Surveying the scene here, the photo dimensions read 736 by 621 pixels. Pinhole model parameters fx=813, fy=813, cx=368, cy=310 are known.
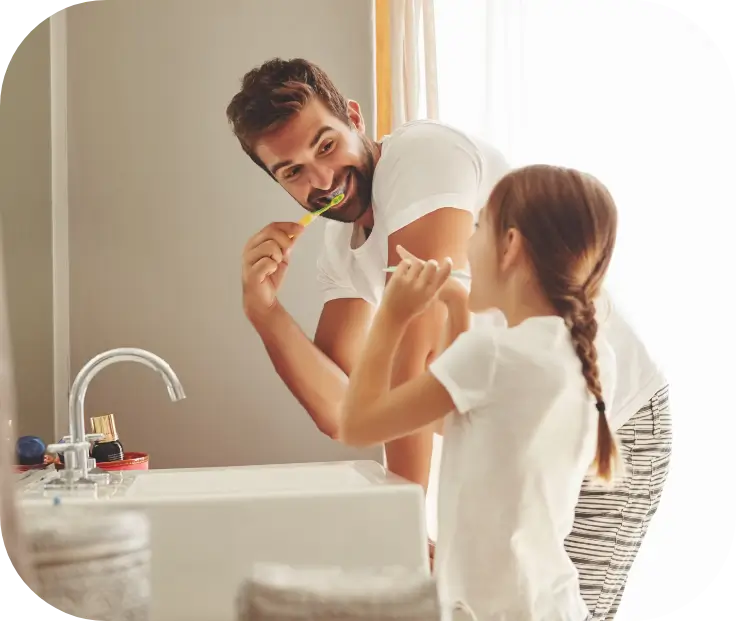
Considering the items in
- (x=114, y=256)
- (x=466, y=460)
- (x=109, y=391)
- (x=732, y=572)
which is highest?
(x=114, y=256)

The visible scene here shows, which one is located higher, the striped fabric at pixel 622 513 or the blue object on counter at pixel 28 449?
the blue object on counter at pixel 28 449

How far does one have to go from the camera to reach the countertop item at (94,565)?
1069 millimetres

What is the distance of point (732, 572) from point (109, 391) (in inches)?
38.6

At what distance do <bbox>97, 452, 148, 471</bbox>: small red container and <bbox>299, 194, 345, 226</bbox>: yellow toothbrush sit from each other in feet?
1.35

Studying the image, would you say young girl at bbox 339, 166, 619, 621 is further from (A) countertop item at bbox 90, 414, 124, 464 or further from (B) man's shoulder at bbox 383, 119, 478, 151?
(A) countertop item at bbox 90, 414, 124, 464

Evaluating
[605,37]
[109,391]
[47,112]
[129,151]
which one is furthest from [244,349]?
[605,37]

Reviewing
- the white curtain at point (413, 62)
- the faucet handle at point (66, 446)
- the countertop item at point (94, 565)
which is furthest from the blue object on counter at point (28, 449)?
the white curtain at point (413, 62)

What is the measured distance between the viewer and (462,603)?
1.11m

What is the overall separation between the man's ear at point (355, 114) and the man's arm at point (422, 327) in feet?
0.55

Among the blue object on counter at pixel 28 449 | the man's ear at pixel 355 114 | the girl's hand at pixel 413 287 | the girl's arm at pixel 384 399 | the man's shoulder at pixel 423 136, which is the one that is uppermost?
the man's ear at pixel 355 114

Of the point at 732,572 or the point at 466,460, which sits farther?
the point at 732,572

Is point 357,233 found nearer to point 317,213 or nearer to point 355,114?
point 317,213

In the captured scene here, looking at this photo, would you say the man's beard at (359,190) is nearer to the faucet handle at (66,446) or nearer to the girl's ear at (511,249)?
the girl's ear at (511,249)

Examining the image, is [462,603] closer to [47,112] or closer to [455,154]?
[455,154]
